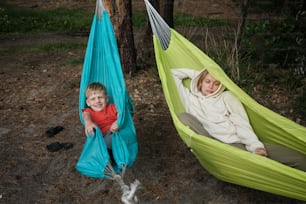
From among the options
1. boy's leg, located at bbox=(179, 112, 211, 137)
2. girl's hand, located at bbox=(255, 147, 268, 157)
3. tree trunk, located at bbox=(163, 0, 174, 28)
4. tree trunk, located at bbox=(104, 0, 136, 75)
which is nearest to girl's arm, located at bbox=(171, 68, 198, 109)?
boy's leg, located at bbox=(179, 112, 211, 137)

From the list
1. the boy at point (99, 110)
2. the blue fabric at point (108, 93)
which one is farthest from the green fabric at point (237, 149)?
the boy at point (99, 110)

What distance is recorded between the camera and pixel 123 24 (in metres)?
3.55

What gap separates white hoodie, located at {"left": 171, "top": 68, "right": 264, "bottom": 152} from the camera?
2215 mm

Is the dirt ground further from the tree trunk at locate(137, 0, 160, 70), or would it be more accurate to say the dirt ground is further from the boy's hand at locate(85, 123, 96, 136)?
the boy's hand at locate(85, 123, 96, 136)

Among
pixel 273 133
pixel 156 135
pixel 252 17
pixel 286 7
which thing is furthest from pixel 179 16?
pixel 273 133

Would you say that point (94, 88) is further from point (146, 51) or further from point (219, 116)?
point (146, 51)

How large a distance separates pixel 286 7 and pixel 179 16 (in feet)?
7.65

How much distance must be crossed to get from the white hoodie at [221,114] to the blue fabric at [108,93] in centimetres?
40

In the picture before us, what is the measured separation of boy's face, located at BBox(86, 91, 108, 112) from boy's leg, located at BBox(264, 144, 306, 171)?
1.00 m

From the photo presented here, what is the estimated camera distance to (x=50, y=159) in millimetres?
2656

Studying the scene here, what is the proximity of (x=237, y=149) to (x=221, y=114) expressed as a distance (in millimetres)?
619

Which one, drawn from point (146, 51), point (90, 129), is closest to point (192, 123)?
point (90, 129)

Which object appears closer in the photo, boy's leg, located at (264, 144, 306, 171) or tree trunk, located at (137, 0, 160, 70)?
boy's leg, located at (264, 144, 306, 171)

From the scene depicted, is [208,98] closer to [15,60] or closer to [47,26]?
[15,60]
